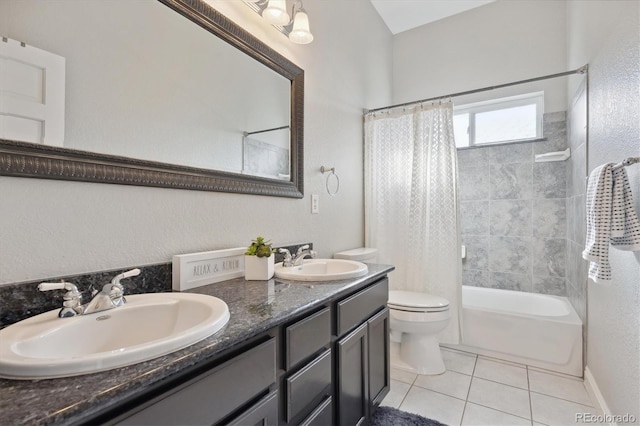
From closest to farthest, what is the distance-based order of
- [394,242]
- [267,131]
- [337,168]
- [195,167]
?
[195,167] → [267,131] → [337,168] → [394,242]

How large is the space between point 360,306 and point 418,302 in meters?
0.88

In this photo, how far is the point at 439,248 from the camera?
222 cm

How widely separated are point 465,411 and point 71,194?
203 centimetres

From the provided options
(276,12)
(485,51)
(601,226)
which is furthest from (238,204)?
(485,51)

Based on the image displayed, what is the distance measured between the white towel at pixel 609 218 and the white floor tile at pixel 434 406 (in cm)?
99

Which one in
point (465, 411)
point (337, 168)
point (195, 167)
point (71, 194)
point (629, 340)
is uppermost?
point (337, 168)

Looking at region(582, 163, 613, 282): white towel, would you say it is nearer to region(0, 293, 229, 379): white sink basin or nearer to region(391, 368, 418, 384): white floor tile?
region(391, 368, 418, 384): white floor tile

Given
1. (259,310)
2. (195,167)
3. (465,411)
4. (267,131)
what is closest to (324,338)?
(259,310)

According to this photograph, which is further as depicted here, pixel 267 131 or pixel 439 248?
pixel 439 248

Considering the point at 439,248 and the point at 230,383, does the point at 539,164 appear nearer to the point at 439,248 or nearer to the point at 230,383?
the point at 439,248

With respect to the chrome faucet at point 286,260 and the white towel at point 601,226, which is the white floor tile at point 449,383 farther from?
the chrome faucet at point 286,260

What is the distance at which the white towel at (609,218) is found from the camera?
3.70ft

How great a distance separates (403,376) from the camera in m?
2.03

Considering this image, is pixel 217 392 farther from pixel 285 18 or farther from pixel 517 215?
pixel 517 215
